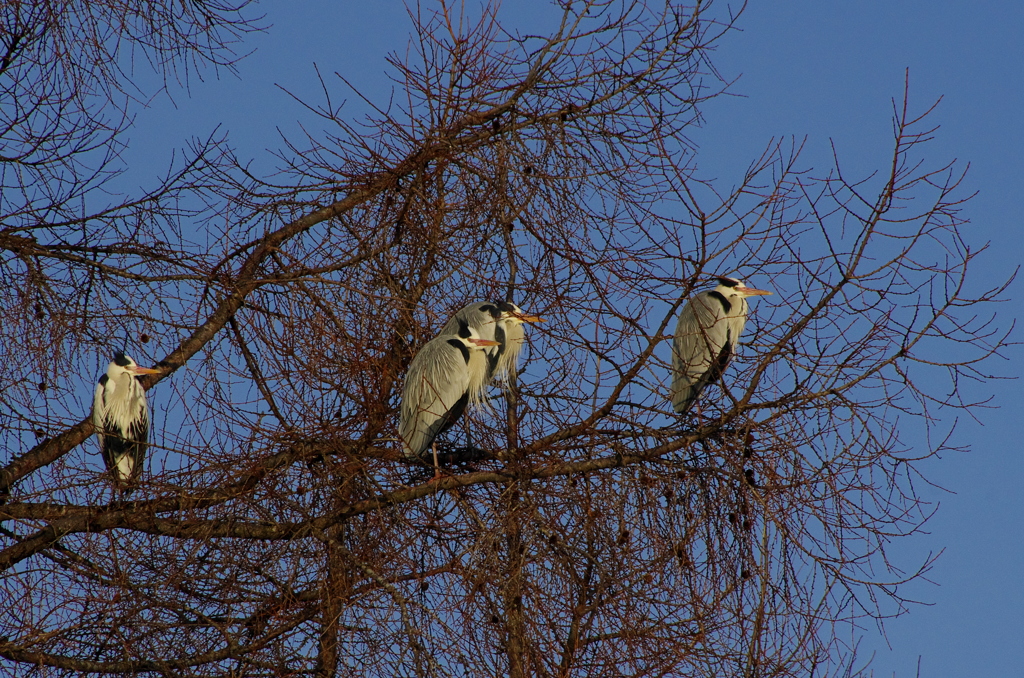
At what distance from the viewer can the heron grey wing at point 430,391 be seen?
532cm

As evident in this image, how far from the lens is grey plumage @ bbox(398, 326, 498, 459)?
5.33 m

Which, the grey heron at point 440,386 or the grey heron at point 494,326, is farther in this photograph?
the grey heron at point 494,326

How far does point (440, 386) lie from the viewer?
5.67m

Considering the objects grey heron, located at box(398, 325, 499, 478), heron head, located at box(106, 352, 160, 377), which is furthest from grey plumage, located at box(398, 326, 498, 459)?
heron head, located at box(106, 352, 160, 377)

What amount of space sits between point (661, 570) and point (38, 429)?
262 centimetres

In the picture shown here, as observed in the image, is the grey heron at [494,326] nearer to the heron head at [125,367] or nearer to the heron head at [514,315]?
the heron head at [514,315]

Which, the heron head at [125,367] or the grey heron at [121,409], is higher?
the grey heron at [121,409]

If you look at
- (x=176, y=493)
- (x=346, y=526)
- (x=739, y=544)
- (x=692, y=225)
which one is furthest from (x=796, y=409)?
(x=176, y=493)

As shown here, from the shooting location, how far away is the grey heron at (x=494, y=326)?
5.93 meters

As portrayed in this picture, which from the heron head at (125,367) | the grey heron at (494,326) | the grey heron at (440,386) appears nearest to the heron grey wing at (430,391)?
the grey heron at (440,386)

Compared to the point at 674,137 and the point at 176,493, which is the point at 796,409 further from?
the point at 176,493

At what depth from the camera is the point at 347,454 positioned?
177 inches

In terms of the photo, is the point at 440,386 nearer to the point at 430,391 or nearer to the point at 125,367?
the point at 430,391

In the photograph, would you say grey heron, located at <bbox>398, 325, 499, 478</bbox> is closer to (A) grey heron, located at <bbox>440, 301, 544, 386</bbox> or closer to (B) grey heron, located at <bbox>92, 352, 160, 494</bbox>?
(A) grey heron, located at <bbox>440, 301, 544, 386</bbox>
